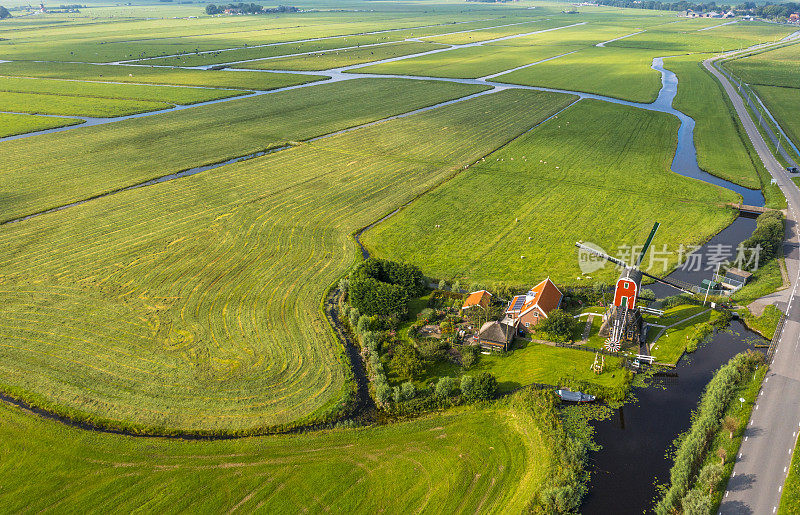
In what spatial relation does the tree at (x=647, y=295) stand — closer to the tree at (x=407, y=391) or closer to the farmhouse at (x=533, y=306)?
the farmhouse at (x=533, y=306)

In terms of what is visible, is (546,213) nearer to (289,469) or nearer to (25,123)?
(289,469)

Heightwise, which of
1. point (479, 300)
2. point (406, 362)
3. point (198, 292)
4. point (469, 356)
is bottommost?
point (469, 356)

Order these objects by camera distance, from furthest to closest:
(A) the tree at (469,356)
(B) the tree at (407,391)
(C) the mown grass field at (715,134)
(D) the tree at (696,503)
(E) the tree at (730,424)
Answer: (C) the mown grass field at (715,134), (A) the tree at (469,356), (B) the tree at (407,391), (E) the tree at (730,424), (D) the tree at (696,503)

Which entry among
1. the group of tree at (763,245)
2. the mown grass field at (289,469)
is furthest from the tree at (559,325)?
the group of tree at (763,245)

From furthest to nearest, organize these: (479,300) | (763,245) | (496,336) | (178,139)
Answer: (178,139)
(763,245)
(479,300)
(496,336)

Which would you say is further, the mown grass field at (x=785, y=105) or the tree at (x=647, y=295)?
the mown grass field at (x=785, y=105)

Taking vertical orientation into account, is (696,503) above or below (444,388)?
below

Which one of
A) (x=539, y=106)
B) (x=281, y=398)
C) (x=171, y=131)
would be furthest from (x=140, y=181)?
(x=539, y=106)

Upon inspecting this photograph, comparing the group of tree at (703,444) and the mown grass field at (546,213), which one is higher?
the mown grass field at (546,213)

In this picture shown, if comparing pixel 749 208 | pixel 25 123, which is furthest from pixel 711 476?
pixel 25 123
